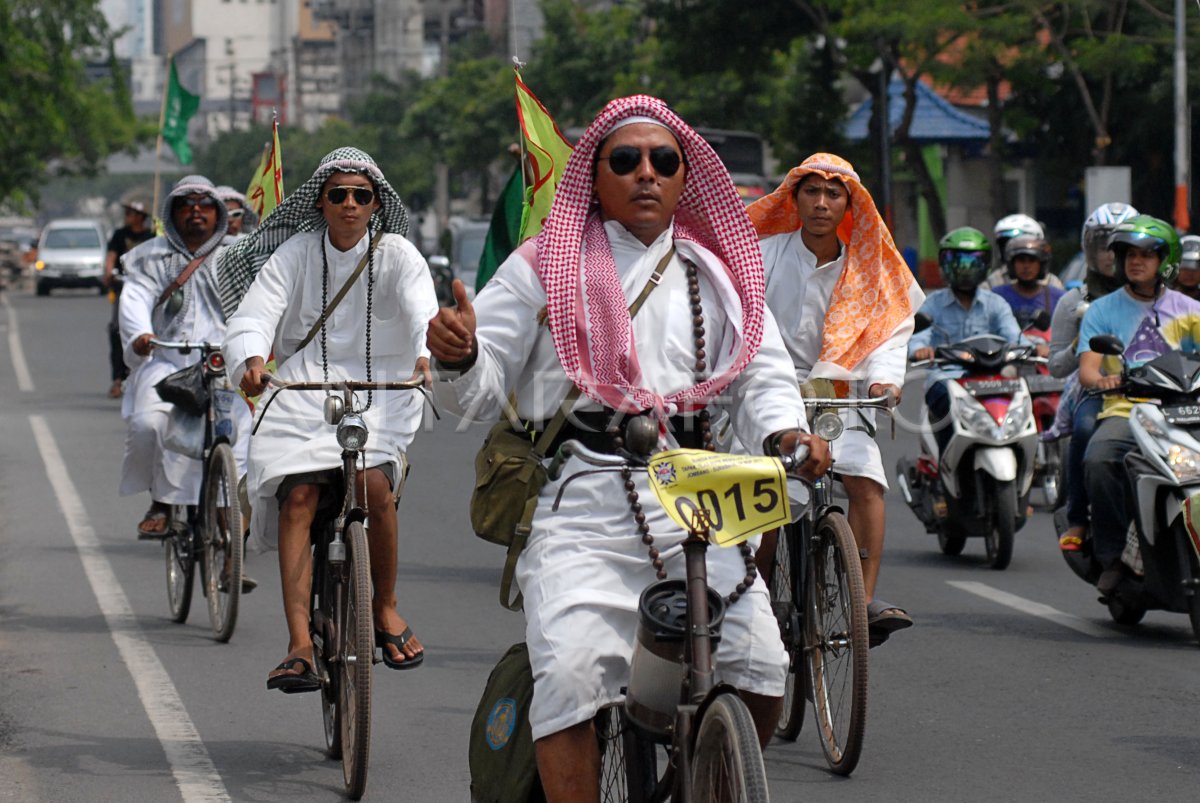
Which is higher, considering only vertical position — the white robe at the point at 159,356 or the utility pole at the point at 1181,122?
the utility pole at the point at 1181,122

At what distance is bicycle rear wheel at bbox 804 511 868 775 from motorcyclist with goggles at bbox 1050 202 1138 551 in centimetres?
279

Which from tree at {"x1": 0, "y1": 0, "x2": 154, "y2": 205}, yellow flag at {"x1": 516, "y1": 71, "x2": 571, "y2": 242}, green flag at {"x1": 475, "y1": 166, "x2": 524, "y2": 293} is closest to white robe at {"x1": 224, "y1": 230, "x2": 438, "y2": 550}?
yellow flag at {"x1": 516, "y1": 71, "x2": 571, "y2": 242}

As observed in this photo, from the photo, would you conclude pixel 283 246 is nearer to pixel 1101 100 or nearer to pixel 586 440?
pixel 586 440

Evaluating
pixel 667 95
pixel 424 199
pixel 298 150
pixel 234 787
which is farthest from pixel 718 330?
pixel 298 150

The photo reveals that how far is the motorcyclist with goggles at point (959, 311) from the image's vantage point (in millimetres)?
11273

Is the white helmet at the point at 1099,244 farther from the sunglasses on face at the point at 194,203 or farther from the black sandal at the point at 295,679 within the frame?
the black sandal at the point at 295,679

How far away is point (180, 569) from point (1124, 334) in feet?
13.8

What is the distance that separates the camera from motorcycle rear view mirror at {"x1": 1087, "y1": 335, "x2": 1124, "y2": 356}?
826 cm

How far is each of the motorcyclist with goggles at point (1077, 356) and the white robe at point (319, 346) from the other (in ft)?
11.4

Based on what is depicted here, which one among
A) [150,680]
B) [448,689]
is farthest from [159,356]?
[448,689]

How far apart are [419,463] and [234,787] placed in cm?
972

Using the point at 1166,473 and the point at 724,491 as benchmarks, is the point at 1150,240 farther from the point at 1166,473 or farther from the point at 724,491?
the point at 724,491

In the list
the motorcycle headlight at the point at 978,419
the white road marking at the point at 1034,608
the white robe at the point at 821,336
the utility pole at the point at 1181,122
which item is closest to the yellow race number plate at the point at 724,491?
the white robe at the point at 821,336

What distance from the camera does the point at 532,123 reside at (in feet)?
32.8
